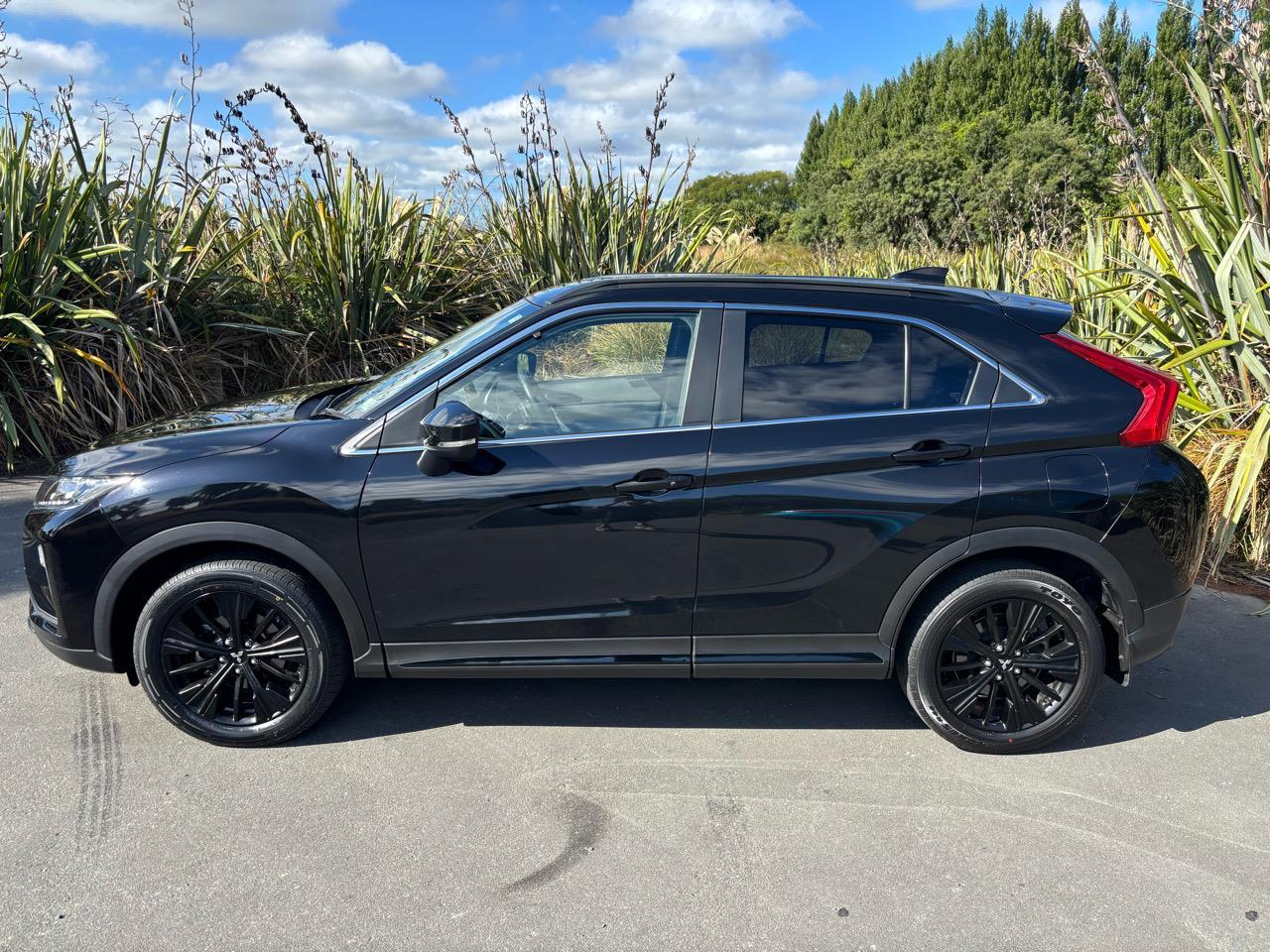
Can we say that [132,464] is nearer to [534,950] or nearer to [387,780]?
[387,780]

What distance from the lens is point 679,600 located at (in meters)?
3.37

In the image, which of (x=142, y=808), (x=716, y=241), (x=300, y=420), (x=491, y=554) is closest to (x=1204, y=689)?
(x=491, y=554)

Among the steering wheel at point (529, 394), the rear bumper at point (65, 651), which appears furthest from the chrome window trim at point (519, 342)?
the rear bumper at point (65, 651)

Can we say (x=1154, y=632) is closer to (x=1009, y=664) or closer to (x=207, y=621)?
(x=1009, y=664)

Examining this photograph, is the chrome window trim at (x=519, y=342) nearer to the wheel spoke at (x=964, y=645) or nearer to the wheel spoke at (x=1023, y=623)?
the wheel spoke at (x=964, y=645)

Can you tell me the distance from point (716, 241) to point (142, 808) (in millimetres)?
8116

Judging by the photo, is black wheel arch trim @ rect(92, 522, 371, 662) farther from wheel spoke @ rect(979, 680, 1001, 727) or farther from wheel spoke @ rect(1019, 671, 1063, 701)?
wheel spoke @ rect(1019, 671, 1063, 701)

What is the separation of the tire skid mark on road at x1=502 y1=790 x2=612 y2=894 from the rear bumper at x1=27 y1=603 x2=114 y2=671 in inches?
68.8

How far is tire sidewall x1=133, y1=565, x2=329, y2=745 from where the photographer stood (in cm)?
332

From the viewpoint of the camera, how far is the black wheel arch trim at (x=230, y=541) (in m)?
3.29

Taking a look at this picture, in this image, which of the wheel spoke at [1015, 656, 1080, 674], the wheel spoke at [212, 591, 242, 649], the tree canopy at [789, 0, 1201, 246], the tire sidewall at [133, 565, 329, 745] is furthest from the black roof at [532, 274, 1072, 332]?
the tree canopy at [789, 0, 1201, 246]

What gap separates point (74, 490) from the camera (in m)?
3.43

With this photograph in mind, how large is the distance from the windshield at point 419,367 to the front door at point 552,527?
0.13 m

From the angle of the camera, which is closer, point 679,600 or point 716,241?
point 679,600
